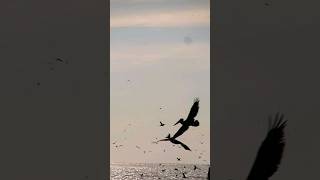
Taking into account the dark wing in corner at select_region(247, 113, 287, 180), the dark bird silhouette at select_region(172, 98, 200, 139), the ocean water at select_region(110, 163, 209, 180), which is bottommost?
the ocean water at select_region(110, 163, 209, 180)

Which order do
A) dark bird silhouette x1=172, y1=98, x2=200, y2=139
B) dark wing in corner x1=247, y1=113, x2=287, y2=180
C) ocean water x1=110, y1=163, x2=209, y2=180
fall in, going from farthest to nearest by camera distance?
ocean water x1=110, y1=163, x2=209, y2=180 → dark bird silhouette x1=172, y1=98, x2=200, y2=139 → dark wing in corner x1=247, y1=113, x2=287, y2=180

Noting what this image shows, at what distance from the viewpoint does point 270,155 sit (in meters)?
8.52

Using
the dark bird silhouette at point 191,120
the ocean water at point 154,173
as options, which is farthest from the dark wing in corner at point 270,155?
the ocean water at point 154,173

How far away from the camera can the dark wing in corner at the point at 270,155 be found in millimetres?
8500

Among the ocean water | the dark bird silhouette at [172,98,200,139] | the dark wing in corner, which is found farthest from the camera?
the ocean water

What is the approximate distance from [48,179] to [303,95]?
4.34 meters

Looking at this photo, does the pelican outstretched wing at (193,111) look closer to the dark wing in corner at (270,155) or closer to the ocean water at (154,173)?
the dark wing in corner at (270,155)

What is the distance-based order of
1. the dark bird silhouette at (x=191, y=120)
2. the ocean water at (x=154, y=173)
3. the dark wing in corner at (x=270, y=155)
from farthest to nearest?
the ocean water at (x=154, y=173) < the dark bird silhouette at (x=191, y=120) < the dark wing in corner at (x=270, y=155)

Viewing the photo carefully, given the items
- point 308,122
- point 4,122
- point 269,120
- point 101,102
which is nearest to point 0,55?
point 4,122

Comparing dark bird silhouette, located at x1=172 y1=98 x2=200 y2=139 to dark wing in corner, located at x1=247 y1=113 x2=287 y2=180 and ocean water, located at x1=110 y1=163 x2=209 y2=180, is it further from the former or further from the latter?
ocean water, located at x1=110 y1=163 x2=209 y2=180

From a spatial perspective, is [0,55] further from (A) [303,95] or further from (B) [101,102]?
(A) [303,95]

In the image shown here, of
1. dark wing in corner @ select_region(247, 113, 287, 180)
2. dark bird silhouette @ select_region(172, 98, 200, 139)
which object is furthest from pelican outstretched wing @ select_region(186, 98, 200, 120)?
dark wing in corner @ select_region(247, 113, 287, 180)

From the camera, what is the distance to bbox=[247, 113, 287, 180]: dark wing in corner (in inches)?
335

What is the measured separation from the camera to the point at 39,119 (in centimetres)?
995
